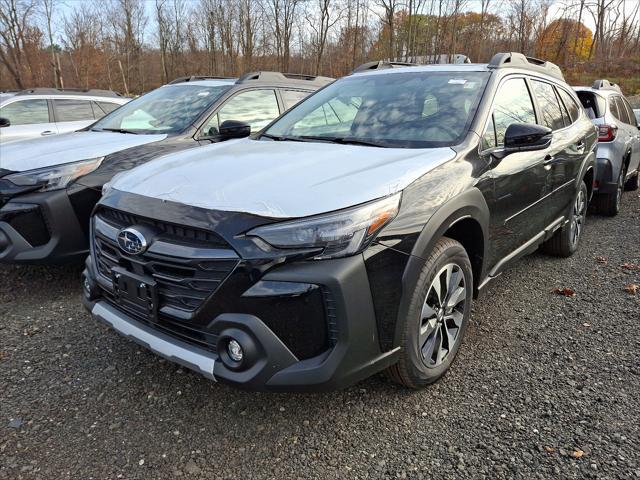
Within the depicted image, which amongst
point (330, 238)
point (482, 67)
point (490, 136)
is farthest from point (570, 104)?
point (330, 238)

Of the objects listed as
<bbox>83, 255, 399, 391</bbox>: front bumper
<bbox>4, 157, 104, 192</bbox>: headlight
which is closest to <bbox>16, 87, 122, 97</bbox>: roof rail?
<bbox>4, 157, 104, 192</bbox>: headlight

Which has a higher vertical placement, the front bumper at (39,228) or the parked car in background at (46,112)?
the parked car in background at (46,112)

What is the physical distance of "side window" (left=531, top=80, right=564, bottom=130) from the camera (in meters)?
3.77

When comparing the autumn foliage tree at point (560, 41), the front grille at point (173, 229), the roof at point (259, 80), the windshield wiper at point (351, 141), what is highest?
the autumn foliage tree at point (560, 41)

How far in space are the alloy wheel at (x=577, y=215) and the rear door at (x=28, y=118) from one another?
753cm

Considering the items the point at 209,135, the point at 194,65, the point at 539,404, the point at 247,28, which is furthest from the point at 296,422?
the point at 194,65

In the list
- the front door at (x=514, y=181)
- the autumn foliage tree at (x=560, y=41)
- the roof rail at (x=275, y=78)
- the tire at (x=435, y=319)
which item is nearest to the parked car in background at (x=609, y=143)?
the front door at (x=514, y=181)

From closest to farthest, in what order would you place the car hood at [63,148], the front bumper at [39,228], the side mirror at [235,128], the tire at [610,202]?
the front bumper at [39,228] < the car hood at [63,148] < the side mirror at [235,128] < the tire at [610,202]

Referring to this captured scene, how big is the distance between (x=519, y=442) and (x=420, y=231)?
1.07 m

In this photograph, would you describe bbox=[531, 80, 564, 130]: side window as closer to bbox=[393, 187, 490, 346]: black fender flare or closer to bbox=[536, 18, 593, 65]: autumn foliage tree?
bbox=[393, 187, 490, 346]: black fender flare

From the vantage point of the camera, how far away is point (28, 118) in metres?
7.87

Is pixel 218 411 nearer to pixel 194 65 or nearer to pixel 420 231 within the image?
pixel 420 231

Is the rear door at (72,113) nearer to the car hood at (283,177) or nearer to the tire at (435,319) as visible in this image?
the car hood at (283,177)

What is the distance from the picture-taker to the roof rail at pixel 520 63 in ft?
11.0
